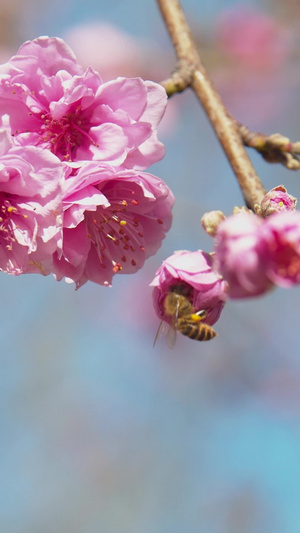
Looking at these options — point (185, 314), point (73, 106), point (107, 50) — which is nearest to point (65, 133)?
point (73, 106)

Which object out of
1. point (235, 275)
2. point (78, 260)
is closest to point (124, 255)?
point (78, 260)

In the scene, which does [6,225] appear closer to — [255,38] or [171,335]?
[171,335]

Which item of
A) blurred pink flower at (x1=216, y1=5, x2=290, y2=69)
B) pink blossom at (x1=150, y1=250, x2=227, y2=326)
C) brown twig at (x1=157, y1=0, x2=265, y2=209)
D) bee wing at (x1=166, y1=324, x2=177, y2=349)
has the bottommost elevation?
blurred pink flower at (x1=216, y1=5, x2=290, y2=69)

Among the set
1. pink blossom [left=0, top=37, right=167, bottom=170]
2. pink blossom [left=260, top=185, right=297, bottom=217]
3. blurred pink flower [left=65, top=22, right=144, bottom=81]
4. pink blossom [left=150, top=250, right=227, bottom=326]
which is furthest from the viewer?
blurred pink flower [left=65, top=22, right=144, bottom=81]

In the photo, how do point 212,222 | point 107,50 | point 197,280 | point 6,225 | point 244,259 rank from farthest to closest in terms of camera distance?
point 107,50 → point 6,225 → point 197,280 → point 212,222 → point 244,259

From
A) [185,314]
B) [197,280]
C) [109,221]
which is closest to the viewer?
[197,280]

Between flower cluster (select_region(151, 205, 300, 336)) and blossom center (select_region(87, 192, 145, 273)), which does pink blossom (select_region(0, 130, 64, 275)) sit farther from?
flower cluster (select_region(151, 205, 300, 336))

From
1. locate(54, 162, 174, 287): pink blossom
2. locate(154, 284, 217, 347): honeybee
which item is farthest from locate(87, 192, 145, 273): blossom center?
locate(154, 284, 217, 347): honeybee
